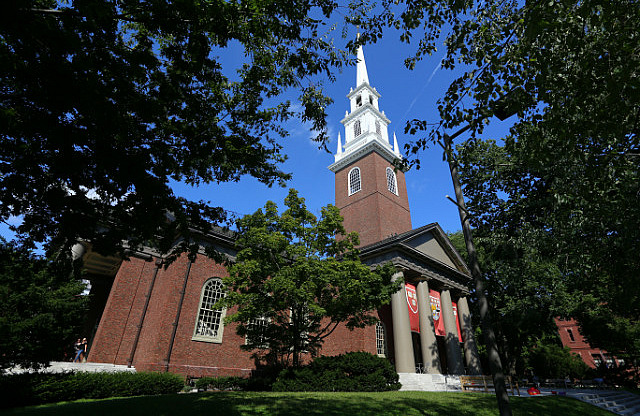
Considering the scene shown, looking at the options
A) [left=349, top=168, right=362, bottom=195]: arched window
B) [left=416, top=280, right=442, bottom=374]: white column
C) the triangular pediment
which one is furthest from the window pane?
[left=349, top=168, right=362, bottom=195]: arched window

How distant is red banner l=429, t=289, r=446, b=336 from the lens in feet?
77.1

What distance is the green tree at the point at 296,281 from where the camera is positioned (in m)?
13.9

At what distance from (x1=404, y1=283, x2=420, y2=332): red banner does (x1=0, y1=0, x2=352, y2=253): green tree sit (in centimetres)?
1862

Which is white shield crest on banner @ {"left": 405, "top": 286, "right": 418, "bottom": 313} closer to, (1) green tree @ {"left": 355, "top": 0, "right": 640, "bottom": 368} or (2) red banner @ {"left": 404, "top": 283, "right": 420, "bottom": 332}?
(2) red banner @ {"left": 404, "top": 283, "right": 420, "bottom": 332}

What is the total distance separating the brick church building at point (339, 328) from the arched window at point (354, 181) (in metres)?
0.17

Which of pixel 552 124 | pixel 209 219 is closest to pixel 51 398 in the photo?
pixel 209 219

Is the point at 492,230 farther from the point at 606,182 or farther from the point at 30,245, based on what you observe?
the point at 30,245

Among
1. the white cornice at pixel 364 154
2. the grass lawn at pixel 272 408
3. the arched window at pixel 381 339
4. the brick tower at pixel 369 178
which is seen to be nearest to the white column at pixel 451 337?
the arched window at pixel 381 339

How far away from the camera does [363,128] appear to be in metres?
39.0

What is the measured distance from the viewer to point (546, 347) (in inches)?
1316

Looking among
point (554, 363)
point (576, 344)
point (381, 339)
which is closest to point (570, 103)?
point (381, 339)

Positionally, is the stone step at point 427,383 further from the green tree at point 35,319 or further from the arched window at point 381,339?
the green tree at point 35,319

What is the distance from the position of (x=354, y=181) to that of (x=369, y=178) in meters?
2.51

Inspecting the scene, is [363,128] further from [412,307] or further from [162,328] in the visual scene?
[162,328]
